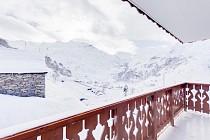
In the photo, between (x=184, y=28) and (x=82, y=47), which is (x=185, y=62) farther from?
(x=184, y=28)

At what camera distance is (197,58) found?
21250 millimetres

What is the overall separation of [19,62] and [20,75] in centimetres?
75

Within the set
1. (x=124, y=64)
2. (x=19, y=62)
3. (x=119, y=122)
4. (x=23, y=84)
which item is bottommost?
(x=23, y=84)

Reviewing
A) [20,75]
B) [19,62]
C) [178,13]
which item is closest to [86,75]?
[19,62]

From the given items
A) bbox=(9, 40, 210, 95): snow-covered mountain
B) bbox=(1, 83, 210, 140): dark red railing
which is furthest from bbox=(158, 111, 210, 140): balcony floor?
bbox=(9, 40, 210, 95): snow-covered mountain

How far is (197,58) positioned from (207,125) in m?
19.9

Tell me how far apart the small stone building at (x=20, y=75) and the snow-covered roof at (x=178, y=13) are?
18.1 feet

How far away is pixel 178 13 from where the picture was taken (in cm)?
254

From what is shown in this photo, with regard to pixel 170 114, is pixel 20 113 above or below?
below

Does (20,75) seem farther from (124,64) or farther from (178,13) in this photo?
(124,64)

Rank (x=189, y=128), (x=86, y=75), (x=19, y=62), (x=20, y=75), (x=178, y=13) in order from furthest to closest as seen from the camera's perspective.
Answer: (x=86, y=75), (x=19, y=62), (x=20, y=75), (x=189, y=128), (x=178, y=13)

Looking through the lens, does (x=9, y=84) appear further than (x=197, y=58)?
No

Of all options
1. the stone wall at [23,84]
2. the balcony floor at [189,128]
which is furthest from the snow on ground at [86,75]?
the balcony floor at [189,128]

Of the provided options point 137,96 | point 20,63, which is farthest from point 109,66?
point 137,96
